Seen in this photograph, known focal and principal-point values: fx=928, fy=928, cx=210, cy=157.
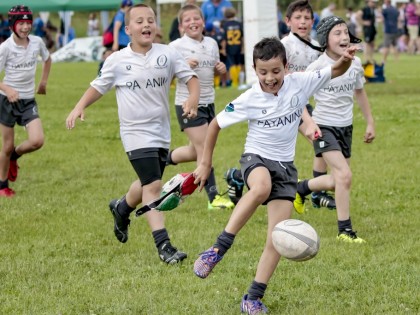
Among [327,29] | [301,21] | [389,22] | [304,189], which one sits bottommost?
[389,22]

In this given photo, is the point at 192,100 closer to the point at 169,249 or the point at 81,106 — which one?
the point at 81,106

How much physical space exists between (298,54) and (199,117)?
136 cm

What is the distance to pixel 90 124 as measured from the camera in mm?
17312

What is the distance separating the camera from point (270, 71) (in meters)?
6.16

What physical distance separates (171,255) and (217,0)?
58.4 feet

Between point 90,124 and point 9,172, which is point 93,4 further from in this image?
point 9,172

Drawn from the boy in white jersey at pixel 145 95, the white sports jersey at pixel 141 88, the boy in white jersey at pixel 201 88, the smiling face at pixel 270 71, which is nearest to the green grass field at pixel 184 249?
the boy in white jersey at pixel 201 88

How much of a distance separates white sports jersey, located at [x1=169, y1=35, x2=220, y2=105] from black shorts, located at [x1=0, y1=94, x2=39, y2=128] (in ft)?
6.40

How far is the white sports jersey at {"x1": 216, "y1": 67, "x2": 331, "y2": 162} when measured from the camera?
6.27 meters

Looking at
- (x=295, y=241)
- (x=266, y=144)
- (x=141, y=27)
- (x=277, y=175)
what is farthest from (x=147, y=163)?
(x=295, y=241)

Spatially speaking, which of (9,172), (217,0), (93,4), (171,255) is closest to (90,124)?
(9,172)

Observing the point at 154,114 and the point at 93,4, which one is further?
the point at 93,4

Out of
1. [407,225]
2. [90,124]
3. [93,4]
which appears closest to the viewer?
[407,225]

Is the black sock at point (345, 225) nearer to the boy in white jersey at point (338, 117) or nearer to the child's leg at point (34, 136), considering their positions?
the boy in white jersey at point (338, 117)
